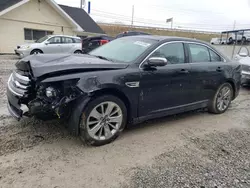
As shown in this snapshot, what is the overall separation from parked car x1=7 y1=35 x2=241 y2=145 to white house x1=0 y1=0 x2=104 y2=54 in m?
15.4

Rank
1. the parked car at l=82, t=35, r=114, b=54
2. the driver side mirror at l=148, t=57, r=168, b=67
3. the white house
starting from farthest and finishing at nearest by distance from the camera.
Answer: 1. the white house
2. the parked car at l=82, t=35, r=114, b=54
3. the driver side mirror at l=148, t=57, r=168, b=67

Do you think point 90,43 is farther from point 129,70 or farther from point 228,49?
point 129,70

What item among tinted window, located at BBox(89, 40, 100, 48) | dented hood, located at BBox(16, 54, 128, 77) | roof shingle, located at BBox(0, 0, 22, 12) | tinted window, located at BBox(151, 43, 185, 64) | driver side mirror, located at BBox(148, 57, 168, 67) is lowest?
dented hood, located at BBox(16, 54, 128, 77)

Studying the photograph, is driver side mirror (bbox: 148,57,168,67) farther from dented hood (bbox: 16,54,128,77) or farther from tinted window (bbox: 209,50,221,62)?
tinted window (bbox: 209,50,221,62)

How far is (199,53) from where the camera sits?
466cm

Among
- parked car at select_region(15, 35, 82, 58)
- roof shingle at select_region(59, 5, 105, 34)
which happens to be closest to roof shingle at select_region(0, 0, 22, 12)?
parked car at select_region(15, 35, 82, 58)

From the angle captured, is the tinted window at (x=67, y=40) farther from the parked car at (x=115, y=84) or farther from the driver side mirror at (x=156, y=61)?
the driver side mirror at (x=156, y=61)

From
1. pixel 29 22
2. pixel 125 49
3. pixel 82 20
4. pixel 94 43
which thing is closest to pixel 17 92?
pixel 125 49

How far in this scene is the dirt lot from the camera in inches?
103

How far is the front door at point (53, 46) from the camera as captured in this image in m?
13.9

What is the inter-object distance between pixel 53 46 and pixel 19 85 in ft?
38.4

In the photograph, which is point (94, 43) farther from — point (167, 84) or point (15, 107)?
point (15, 107)

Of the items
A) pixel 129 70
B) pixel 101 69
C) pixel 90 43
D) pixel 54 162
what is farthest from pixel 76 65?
pixel 90 43

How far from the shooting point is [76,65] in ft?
10.4
